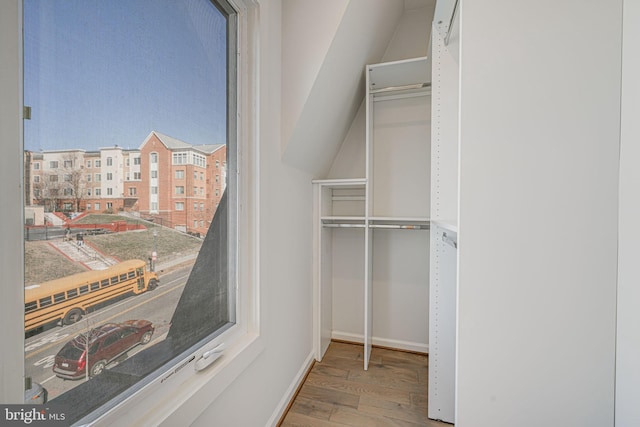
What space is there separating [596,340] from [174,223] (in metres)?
1.38

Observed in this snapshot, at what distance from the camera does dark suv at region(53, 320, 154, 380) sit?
62cm

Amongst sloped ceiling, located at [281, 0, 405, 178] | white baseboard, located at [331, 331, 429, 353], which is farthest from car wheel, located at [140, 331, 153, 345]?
white baseboard, located at [331, 331, 429, 353]

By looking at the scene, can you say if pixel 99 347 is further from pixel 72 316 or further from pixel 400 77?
pixel 400 77

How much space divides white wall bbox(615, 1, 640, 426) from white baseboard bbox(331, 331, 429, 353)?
1633 millimetres

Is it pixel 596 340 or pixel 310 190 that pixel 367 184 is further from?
pixel 596 340

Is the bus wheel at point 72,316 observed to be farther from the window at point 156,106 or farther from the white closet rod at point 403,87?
the white closet rod at point 403,87

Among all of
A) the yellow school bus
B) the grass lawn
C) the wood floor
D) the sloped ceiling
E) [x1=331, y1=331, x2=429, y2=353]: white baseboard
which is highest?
the sloped ceiling

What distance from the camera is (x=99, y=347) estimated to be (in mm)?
689

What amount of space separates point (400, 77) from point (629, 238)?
1731 millimetres

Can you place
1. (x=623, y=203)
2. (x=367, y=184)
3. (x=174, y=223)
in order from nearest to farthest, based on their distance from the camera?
(x=623, y=203), (x=174, y=223), (x=367, y=184)

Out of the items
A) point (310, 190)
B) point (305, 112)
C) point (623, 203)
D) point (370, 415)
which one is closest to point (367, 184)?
point (310, 190)

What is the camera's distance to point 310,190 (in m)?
1.99

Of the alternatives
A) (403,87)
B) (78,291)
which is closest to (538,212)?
(78,291)

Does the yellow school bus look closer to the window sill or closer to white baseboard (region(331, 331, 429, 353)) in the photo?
the window sill
